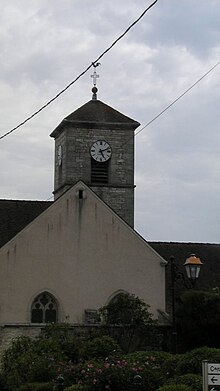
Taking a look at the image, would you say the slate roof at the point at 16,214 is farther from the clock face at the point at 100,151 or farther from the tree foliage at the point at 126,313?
the tree foliage at the point at 126,313

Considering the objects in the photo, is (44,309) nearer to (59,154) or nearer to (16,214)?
(16,214)

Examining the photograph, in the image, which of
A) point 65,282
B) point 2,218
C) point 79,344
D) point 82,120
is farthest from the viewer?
point 82,120

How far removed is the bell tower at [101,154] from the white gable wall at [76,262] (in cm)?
835

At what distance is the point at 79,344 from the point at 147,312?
297 inches

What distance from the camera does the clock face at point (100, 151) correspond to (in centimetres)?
4606

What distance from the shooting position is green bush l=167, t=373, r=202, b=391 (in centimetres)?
1803

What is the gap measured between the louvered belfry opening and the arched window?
10960 millimetres

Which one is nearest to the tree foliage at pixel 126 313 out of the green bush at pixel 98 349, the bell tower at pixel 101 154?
the green bush at pixel 98 349

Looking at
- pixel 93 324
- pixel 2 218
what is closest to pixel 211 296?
pixel 93 324

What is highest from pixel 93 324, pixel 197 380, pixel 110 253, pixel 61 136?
pixel 61 136

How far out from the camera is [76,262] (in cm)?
3625

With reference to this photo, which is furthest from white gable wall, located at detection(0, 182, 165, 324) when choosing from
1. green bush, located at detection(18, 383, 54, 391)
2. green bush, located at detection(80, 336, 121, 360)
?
green bush, located at detection(18, 383, 54, 391)

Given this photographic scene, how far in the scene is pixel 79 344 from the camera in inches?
1045

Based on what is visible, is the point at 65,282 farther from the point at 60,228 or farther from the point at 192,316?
the point at 192,316
